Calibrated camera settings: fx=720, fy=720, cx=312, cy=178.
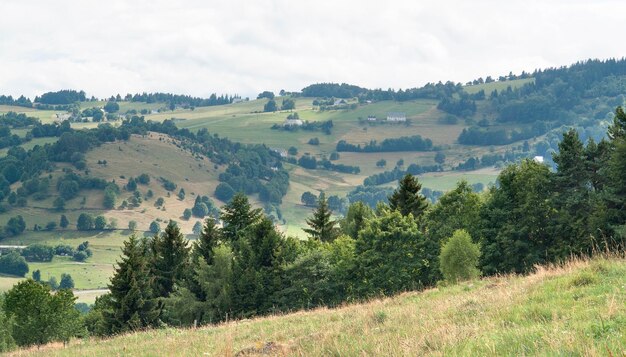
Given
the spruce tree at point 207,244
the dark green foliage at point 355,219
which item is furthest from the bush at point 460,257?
the spruce tree at point 207,244

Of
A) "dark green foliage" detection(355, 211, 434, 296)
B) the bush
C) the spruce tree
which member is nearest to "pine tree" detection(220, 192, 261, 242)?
the spruce tree

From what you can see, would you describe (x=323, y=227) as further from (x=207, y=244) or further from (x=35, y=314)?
(x=35, y=314)

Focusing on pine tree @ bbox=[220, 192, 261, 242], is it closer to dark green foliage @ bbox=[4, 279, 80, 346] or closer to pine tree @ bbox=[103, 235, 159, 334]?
pine tree @ bbox=[103, 235, 159, 334]

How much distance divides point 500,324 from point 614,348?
4.79 metres

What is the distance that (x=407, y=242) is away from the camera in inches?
3214

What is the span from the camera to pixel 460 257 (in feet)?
226

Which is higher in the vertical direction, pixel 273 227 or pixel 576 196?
pixel 576 196

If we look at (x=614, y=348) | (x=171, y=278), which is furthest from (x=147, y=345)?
(x=171, y=278)

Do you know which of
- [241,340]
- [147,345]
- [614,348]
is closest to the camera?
[614,348]

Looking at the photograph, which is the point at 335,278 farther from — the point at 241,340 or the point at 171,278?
the point at 241,340

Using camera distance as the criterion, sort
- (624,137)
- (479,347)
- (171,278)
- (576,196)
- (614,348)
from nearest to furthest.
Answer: (614,348) → (479,347) → (624,137) → (576,196) → (171,278)

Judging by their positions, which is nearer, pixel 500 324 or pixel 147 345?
pixel 500 324

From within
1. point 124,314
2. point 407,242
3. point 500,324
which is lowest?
point 124,314

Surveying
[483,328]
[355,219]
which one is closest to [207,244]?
[355,219]
